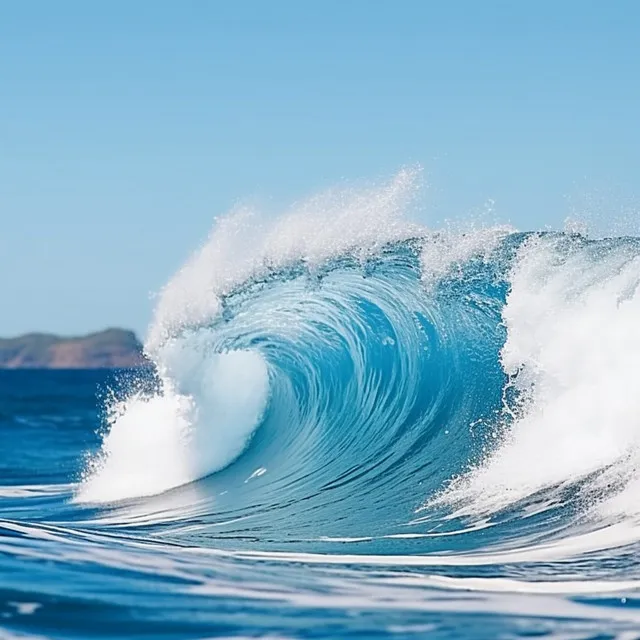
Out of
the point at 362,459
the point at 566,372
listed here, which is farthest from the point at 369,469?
the point at 566,372

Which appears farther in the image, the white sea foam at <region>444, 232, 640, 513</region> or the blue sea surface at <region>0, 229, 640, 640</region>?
the white sea foam at <region>444, 232, 640, 513</region>

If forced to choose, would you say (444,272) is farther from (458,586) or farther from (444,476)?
(458,586)

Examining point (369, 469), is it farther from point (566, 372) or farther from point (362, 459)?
point (566, 372)

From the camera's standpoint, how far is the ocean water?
5.39 metres

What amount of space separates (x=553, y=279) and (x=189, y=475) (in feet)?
15.4

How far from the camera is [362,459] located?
1180cm

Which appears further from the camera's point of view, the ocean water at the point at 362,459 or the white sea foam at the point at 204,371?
the white sea foam at the point at 204,371

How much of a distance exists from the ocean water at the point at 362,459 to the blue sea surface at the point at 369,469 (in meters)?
0.03

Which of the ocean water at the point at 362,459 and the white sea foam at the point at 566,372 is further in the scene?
the white sea foam at the point at 566,372

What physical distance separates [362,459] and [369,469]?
41cm

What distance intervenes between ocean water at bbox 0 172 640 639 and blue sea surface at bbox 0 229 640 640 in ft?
0.09

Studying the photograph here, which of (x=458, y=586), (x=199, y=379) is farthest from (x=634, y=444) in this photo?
(x=199, y=379)

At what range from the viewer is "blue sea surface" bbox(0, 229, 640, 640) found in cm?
535

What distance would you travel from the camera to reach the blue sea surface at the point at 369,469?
535 cm
